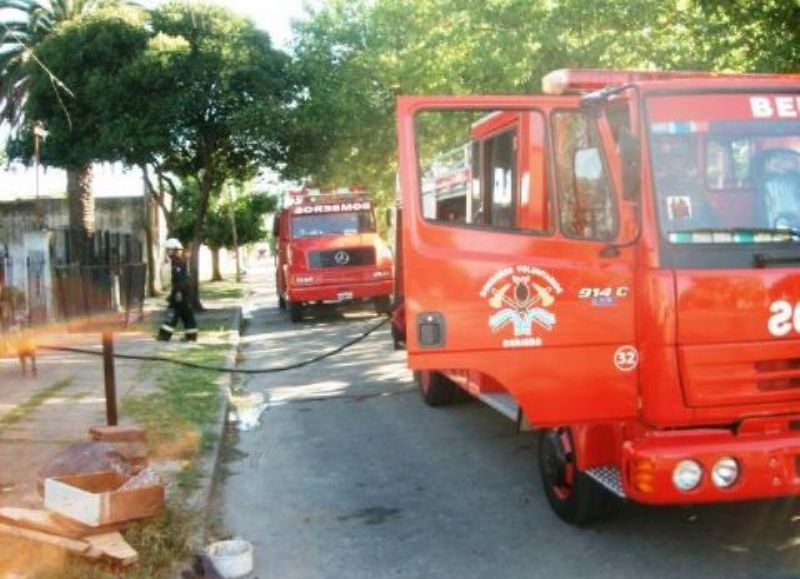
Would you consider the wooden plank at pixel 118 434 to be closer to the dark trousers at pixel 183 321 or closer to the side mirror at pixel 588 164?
the side mirror at pixel 588 164

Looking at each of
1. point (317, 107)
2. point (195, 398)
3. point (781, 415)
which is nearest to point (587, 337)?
point (781, 415)

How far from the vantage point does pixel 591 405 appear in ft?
16.3

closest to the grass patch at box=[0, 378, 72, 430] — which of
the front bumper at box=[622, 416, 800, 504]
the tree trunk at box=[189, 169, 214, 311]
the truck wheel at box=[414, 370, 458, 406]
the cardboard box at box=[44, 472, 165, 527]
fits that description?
the cardboard box at box=[44, 472, 165, 527]

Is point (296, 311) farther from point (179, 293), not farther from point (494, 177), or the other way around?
point (494, 177)

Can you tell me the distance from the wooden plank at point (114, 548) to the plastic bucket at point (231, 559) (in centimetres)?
41

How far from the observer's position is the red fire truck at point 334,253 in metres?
20.0

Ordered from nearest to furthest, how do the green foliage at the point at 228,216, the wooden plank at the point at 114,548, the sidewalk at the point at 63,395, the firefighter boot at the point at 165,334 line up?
the wooden plank at the point at 114,548 → the sidewalk at the point at 63,395 → the firefighter boot at the point at 165,334 → the green foliage at the point at 228,216

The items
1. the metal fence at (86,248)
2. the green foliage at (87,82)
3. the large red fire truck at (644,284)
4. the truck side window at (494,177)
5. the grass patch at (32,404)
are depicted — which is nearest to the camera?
the large red fire truck at (644,284)

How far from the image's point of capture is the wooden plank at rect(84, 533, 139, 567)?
4.75 metres

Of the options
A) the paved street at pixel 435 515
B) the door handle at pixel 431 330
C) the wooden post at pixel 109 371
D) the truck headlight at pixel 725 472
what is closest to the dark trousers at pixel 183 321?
the paved street at pixel 435 515

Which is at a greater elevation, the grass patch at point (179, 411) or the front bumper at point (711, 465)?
the front bumper at point (711, 465)

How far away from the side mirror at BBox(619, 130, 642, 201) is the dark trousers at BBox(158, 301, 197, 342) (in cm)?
1197

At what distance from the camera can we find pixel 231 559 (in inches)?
195

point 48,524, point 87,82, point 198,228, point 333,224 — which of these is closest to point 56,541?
point 48,524
